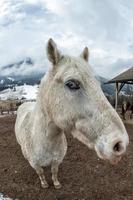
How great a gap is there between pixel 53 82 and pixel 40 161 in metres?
1.58

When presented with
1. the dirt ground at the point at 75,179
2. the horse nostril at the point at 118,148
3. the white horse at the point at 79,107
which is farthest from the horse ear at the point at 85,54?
the dirt ground at the point at 75,179

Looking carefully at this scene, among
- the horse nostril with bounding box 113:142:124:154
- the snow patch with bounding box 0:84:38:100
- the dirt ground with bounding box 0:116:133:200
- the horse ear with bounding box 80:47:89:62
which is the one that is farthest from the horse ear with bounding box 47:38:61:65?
the snow patch with bounding box 0:84:38:100

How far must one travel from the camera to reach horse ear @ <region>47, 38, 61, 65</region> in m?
3.49

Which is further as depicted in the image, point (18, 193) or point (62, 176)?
point (62, 176)

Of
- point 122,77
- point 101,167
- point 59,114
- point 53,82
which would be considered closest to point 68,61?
point 53,82

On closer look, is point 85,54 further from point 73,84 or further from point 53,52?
point 73,84

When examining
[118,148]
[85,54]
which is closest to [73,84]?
[85,54]

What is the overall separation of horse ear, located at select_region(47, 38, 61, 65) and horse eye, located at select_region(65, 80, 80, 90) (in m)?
0.41

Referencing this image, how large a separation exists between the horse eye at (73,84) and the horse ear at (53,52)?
1.33 feet

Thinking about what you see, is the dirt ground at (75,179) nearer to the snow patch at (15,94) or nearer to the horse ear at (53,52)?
the horse ear at (53,52)

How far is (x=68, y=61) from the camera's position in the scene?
3672 millimetres

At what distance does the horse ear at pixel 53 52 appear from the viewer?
3488 mm

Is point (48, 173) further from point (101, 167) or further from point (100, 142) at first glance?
point (100, 142)

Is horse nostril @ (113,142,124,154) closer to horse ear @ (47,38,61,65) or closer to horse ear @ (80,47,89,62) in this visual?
horse ear @ (47,38,61,65)
